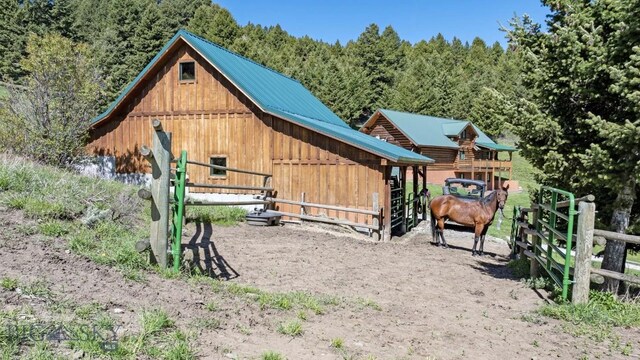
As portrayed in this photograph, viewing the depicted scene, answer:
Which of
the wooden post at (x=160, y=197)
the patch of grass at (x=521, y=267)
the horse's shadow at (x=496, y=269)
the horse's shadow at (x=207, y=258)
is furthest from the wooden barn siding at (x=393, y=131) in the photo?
the wooden post at (x=160, y=197)

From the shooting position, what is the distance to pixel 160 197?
679 centimetres

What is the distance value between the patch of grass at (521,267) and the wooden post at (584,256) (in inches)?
118

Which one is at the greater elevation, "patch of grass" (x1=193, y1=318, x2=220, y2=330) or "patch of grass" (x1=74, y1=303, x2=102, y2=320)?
"patch of grass" (x1=74, y1=303, x2=102, y2=320)

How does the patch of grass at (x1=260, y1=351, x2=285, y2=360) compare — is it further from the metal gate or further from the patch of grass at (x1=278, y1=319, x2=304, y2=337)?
the metal gate

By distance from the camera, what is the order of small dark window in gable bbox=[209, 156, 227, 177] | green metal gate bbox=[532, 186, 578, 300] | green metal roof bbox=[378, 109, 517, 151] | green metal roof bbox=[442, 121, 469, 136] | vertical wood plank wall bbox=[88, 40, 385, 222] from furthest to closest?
green metal roof bbox=[442, 121, 469, 136]
green metal roof bbox=[378, 109, 517, 151]
small dark window in gable bbox=[209, 156, 227, 177]
vertical wood plank wall bbox=[88, 40, 385, 222]
green metal gate bbox=[532, 186, 578, 300]

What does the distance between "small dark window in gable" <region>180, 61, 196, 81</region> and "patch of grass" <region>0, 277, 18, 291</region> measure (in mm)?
14289

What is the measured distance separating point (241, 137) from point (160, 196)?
10.7 metres

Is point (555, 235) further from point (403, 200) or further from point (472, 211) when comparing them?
point (403, 200)

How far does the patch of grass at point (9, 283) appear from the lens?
460 centimetres

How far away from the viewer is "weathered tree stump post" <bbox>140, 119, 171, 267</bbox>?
667 centimetres

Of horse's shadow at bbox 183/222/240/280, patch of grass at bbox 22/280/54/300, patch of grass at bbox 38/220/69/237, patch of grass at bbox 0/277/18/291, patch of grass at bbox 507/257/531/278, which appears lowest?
patch of grass at bbox 507/257/531/278

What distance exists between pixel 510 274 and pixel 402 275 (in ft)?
9.53

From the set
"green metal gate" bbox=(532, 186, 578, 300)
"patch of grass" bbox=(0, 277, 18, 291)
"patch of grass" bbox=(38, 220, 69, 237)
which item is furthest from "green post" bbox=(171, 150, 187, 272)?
"green metal gate" bbox=(532, 186, 578, 300)

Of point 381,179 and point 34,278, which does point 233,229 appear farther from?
point 34,278
